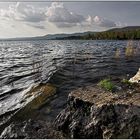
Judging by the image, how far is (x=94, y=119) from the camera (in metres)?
7.04

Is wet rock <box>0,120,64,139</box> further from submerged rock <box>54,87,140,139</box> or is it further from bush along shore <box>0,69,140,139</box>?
submerged rock <box>54,87,140,139</box>

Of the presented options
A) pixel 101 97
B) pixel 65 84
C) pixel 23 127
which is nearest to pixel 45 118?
pixel 23 127

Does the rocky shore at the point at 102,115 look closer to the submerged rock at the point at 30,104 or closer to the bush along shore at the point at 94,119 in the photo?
the bush along shore at the point at 94,119

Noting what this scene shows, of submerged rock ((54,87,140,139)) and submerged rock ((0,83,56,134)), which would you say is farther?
submerged rock ((0,83,56,134))

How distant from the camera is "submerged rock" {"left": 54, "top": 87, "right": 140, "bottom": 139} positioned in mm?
6450

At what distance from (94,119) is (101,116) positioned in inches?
8.8

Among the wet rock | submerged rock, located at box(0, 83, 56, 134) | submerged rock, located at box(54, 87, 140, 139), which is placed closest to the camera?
submerged rock, located at box(54, 87, 140, 139)

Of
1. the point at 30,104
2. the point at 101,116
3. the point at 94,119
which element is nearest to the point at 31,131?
the point at 94,119

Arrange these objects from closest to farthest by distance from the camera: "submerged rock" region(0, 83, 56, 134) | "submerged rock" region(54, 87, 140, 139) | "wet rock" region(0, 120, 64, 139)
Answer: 1. "submerged rock" region(54, 87, 140, 139)
2. "wet rock" region(0, 120, 64, 139)
3. "submerged rock" region(0, 83, 56, 134)

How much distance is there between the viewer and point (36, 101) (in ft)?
34.0

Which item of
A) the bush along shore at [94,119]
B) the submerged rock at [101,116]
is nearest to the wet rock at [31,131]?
the bush along shore at [94,119]

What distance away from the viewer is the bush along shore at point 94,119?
651 cm

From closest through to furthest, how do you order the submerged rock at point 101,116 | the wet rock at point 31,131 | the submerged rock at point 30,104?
the submerged rock at point 101,116, the wet rock at point 31,131, the submerged rock at point 30,104

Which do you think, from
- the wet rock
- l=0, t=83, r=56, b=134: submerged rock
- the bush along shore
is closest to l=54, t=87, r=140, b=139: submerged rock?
the bush along shore
